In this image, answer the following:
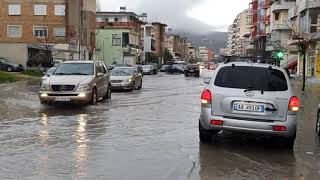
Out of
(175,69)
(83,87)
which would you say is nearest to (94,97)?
(83,87)

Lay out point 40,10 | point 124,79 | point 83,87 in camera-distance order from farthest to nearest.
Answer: point 40,10 < point 124,79 < point 83,87

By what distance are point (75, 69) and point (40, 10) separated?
62.4 meters

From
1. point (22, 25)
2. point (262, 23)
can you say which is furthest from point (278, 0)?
point (22, 25)

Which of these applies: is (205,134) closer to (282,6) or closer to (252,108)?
(252,108)

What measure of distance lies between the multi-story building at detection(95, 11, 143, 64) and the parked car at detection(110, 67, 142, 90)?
75980 millimetres

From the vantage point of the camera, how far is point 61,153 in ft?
32.6

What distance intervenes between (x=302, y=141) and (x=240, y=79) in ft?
8.12

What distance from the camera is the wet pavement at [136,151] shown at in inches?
332

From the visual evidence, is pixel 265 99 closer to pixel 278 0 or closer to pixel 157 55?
pixel 278 0

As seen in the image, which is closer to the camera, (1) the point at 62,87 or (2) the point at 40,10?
(1) the point at 62,87

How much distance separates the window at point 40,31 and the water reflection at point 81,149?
2640 inches

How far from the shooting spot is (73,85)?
19406 mm

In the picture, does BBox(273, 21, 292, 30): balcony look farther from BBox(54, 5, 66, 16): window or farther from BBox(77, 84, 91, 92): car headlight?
BBox(77, 84, 91, 92): car headlight

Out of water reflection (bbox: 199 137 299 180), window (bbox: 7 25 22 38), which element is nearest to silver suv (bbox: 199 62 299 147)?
water reflection (bbox: 199 137 299 180)
